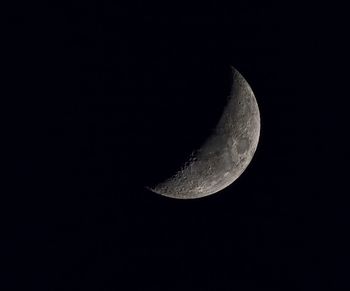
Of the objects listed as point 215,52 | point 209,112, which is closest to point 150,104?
point 209,112

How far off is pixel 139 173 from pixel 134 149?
0.91 feet

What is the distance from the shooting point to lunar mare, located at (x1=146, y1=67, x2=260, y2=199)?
5172 millimetres

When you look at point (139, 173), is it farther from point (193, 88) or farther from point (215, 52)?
point (215, 52)

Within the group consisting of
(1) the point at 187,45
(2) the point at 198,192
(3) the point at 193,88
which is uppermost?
(1) the point at 187,45

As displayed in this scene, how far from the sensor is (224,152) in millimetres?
5199

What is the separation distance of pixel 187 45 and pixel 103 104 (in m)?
0.96

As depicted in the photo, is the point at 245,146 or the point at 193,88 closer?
the point at 193,88

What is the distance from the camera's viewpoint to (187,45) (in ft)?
16.7

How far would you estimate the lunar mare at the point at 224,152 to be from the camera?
5.17 m

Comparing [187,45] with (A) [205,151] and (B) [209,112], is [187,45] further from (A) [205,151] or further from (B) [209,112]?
(A) [205,151]

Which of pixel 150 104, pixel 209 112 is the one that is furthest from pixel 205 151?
pixel 150 104

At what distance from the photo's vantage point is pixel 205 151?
16.9 feet

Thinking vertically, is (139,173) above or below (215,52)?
below

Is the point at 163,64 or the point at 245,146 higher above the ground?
the point at 163,64
